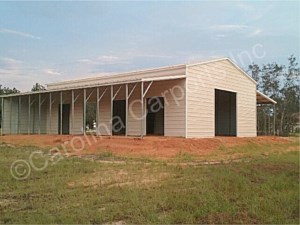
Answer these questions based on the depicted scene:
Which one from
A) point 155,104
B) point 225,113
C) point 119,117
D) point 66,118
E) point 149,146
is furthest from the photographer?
point 66,118

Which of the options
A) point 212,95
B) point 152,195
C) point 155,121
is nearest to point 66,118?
point 155,121

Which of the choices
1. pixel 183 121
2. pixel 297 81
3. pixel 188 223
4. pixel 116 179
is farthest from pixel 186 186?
pixel 297 81

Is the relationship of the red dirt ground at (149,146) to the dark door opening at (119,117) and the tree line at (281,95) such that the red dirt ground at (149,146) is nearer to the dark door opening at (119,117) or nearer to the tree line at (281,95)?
the dark door opening at (119,117)

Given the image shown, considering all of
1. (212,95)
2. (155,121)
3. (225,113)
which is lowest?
(155,121)

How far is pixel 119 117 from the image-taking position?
25.5m

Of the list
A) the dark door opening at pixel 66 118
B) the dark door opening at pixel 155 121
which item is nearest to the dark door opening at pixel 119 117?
the dark door opening at pixel 155 121

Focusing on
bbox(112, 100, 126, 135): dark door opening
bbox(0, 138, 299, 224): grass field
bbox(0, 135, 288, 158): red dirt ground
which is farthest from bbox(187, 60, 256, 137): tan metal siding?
bbox(0, 138, 299, 224): grass field

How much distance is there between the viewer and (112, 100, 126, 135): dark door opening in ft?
82.2

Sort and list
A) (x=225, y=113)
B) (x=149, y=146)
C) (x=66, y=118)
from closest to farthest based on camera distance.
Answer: (x=149, y=146), (x=225, y=113), (x=66, y=118)

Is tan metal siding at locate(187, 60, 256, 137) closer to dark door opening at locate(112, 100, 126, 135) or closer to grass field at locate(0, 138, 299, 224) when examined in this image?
dark door opening at locate(112, 100, 126, 135)

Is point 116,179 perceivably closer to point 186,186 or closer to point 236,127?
point 186,186

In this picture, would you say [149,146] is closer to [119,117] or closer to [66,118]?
[119,117]

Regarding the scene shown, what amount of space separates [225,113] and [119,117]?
7640mm

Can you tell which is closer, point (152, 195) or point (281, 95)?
point (152, 195)
